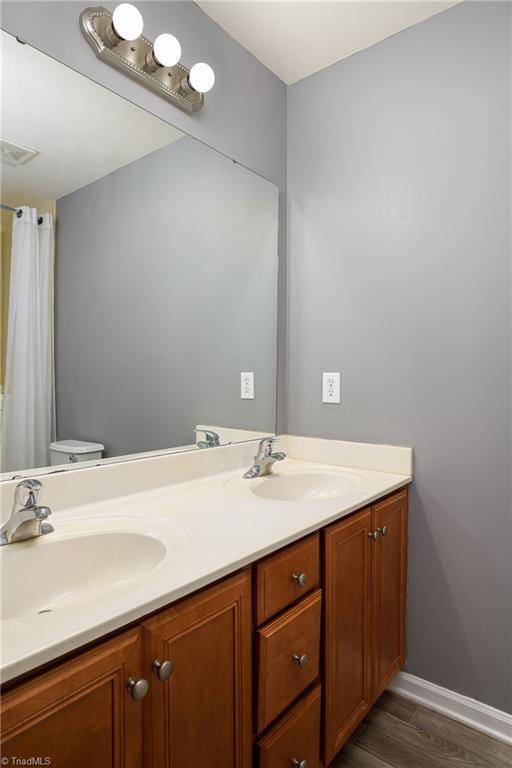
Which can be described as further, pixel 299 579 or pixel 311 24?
pixel 311 24

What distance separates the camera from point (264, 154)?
1.85m

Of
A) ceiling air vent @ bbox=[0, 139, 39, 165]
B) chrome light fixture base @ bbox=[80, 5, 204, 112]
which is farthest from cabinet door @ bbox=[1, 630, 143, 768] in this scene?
chrome light fixture base @ bbox=[80, 5, 204, 112]

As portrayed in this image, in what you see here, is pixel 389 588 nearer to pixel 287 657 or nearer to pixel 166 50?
pixel 287 657

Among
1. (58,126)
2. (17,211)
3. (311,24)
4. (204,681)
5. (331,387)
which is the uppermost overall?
(311,24)

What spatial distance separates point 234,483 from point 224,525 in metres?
0.44

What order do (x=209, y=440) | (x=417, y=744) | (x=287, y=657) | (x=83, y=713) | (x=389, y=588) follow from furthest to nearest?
(x=209, y=440) → (x=389, y=588) → (x=417, y=744) → (x=287, y=657) → (x=83, y=713)

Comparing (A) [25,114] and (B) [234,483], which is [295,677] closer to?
(B) [234,483]

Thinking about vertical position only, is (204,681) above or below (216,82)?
below

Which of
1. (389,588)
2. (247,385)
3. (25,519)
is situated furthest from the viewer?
(247,385)

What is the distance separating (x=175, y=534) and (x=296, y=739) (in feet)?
2.00

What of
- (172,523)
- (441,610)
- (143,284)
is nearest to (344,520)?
(172,523)

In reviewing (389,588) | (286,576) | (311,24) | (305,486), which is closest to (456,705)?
(389,588)

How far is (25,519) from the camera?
905 millimetres

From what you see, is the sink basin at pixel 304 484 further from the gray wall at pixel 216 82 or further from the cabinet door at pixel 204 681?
the cabinet door at pixel 204 681
